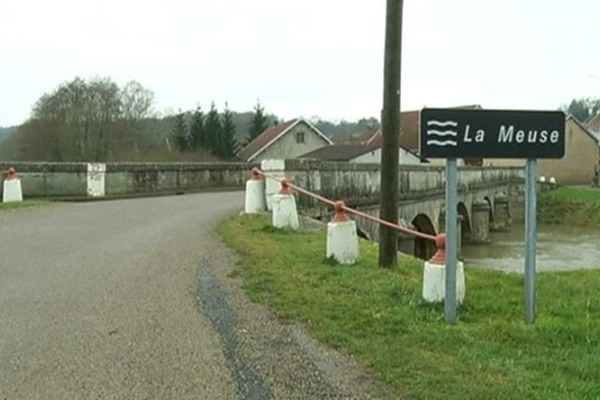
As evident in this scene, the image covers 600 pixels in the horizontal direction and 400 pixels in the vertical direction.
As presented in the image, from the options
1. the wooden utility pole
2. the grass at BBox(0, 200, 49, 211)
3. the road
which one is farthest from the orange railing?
the grass at BBox(0, 200, 49, 211)

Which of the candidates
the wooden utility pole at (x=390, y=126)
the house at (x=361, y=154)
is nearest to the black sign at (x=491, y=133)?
the wooden utility pole at (x=390, y=126)

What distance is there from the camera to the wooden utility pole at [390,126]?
28.5 ft

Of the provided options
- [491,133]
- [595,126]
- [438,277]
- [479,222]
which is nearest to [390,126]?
[438,277]

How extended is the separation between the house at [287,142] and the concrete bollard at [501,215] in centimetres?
2575

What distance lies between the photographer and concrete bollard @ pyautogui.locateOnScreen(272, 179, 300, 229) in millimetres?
12562

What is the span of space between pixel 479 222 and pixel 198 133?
4439 centimetres

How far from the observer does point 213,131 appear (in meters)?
78.1

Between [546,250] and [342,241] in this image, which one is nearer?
[342,241]

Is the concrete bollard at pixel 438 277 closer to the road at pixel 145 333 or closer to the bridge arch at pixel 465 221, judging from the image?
the road at pixel 145 333

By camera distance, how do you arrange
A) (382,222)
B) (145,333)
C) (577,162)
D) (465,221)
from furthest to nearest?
(577,162), (465,221), (382,222), (145,333)

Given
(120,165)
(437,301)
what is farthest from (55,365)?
(120,165)

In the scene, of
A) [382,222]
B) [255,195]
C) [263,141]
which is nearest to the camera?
[382,222]

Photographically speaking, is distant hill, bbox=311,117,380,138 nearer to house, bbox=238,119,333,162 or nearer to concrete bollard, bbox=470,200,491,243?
house, bbox=238,119,333,162

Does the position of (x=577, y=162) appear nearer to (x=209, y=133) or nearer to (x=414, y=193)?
(x=209, y=133)
